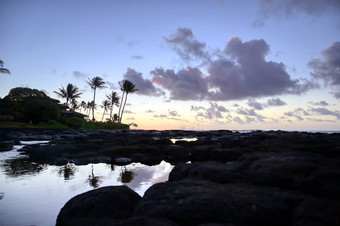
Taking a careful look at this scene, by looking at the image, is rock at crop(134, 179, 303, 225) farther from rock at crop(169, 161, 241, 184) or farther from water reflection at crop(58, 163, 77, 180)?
water reflection at crop(58, 163, 77, 180)

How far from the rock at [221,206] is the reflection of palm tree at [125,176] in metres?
3.17

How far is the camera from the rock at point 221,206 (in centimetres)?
277

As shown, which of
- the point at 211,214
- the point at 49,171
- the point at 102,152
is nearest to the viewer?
the point at 211,214

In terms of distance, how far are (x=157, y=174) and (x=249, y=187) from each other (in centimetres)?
418

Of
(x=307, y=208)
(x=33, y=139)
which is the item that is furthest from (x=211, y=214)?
(x=33, y=139)

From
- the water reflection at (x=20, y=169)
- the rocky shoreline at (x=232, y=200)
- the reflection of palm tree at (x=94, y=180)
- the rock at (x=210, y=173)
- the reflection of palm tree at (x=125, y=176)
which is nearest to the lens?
the rocky shoreline at (x=232, y=200)

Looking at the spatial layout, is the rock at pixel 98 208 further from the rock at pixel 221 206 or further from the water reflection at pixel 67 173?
the water reflection at pixel 67 173

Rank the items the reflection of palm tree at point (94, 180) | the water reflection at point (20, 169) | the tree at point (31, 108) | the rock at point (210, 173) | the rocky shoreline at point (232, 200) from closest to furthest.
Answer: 1. the rocky shoreline at point (232, 200)
2. the rock at point (210, 173)
3. the reflection of palm tree at point (94, 180)
4. the water reflection at point (20, 169)
5. the tree at point (31, 108)

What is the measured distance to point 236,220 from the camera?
2715 millimetres

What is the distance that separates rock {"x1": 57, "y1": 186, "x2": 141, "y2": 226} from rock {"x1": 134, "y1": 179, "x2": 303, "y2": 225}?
0.43 metres

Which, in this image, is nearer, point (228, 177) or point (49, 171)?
point (228, 177)

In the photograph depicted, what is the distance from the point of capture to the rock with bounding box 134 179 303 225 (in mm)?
2768

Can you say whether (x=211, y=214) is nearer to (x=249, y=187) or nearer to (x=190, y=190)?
(x=190, y=190)

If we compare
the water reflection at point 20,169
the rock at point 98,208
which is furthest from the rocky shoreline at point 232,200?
the water reflection at point 20,169
